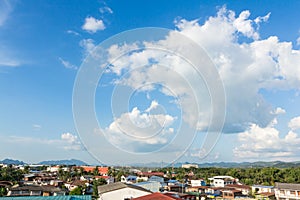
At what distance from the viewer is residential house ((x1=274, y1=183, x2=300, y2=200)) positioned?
18.9 meters

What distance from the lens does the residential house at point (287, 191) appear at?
1892 centimetres

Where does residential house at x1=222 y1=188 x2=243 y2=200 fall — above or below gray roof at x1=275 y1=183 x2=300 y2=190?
below

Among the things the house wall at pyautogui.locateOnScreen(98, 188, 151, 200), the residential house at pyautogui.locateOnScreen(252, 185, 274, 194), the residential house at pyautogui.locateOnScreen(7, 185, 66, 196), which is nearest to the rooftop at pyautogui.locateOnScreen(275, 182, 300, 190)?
the residential house at pyautogui.locateOnScreen(252, 185, 274, 194)

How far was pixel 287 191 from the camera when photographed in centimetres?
1952

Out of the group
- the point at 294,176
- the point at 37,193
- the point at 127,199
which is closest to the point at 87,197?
the point at 127,199

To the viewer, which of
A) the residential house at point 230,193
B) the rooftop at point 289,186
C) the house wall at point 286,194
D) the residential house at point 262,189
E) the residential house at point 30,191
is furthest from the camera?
the residential house at point 262,189

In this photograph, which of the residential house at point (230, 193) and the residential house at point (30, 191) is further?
the residential house at point (230, 193)

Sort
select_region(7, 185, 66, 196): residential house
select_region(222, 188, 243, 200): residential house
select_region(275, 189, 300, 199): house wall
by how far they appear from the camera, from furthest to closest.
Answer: select_region(222, 188, 243, 200): residential house, select_region(275, 189, 300, 199): house wall, select_region(7, 185, 66, 196): residential house

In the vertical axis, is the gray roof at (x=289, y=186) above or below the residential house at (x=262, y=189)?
above

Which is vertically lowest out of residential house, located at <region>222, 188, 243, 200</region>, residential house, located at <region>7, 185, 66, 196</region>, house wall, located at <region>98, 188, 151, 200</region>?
residential house, located at <region>222, 188, 243, 200</region>

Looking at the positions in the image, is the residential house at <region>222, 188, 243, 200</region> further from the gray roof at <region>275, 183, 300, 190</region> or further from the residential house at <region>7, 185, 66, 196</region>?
the residential house at <region>7, 185, 66, 196</region>

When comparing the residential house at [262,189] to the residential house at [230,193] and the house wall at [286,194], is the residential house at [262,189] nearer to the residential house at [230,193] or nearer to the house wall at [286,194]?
the house wall at [286,194]

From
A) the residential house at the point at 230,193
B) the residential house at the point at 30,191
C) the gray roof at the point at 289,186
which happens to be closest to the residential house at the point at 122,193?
the residential house at the point at 30,191

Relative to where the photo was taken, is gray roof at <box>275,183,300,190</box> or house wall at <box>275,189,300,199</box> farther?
gray roof at <box>275,183,300,190</box>
